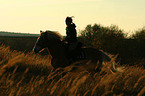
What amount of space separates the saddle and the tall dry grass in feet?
1.47

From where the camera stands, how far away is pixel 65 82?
208 inches

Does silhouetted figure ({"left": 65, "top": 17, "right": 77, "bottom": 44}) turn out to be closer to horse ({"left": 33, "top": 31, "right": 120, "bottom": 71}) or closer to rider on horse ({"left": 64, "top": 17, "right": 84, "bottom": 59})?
rider on horse ({"left": 64, "top": 17, "right": 84, "bottom": 59})

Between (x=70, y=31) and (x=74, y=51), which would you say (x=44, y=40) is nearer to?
(x=70, y=31)

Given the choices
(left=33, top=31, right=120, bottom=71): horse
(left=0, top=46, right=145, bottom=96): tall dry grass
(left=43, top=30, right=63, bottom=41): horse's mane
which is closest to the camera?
(left=0, top=46, right=145, bottom=96): tall dry grass

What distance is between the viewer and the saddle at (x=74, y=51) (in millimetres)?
6746

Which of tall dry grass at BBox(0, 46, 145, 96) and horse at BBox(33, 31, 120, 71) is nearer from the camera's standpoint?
tall dry grass at BBox(0, 46, 145, 96)

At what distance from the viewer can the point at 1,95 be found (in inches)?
152

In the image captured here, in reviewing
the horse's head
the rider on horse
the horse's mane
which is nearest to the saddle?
the rider on horse

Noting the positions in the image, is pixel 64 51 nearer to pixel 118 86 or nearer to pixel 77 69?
pixel 77 69

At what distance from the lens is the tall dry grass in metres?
3.52

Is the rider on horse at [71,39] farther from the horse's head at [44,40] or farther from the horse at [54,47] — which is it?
the horse's head at [44,40]

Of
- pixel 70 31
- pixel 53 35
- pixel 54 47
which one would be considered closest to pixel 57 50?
pixel 54 47

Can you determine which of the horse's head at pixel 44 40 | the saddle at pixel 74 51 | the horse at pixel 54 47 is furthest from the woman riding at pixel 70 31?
the horse's head at pixel 44 40

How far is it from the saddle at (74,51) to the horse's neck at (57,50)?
0.20 meters
